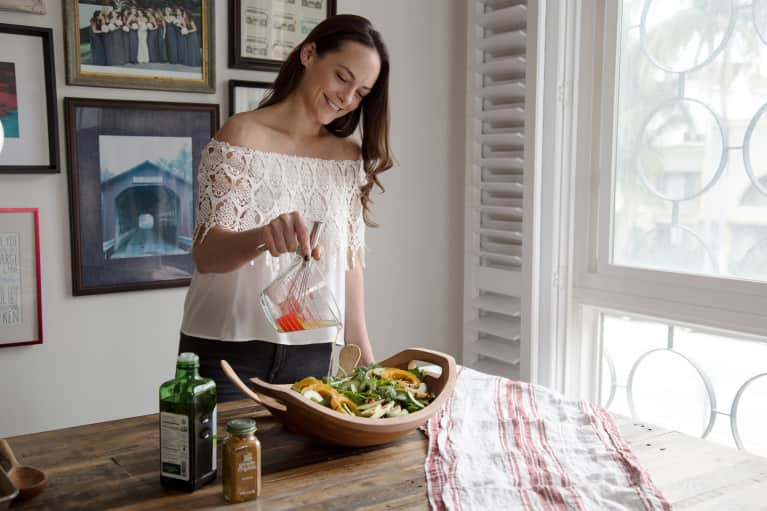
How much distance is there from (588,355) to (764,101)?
1.11 metres

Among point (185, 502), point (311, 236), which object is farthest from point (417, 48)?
point (185, 502)

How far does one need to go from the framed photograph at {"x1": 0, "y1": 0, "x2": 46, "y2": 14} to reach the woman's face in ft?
3.11

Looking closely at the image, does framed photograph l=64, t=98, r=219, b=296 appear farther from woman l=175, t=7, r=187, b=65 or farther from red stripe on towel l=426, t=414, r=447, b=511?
red stripe on towel l=426, t=414, r=447, b=511

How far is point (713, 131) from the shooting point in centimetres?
239

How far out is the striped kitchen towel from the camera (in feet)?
3.91

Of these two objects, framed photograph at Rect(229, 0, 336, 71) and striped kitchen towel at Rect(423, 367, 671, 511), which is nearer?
striped kitchen towel at Rect(423, 367, 671, 511)

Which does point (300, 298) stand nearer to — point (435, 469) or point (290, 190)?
point (435, 469)

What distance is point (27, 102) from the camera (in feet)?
7.56

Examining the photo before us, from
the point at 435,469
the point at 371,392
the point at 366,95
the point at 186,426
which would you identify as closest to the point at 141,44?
the point at 366,95

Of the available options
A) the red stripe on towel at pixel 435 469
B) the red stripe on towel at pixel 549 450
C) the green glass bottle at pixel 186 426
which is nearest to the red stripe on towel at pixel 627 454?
the red stripe on towel at pixel 549 450

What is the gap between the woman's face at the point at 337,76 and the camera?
1.86 metres

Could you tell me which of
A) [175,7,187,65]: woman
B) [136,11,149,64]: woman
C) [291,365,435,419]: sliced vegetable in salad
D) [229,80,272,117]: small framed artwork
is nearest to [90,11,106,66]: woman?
[136,11,149,64]: woman

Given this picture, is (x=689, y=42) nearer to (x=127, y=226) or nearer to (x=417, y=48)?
(x=417, y=48)

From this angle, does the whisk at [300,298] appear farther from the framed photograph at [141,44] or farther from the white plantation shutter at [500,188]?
the white plantation shutter at [500,188]
